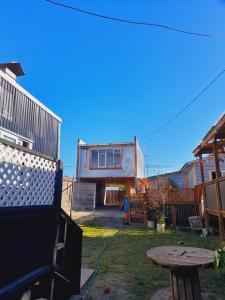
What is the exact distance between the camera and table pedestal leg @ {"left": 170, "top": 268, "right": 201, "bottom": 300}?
3.56 metres

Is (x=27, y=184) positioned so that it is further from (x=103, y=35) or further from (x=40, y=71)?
(x=40, y=71)

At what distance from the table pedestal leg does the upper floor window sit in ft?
55.6

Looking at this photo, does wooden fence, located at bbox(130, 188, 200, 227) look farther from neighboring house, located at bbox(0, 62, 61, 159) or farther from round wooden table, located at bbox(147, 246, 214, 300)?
round wooden table, located at bbox(147, 246, 214, 300)

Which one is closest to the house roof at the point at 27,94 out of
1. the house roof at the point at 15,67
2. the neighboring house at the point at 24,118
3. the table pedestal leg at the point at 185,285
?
the neighboring house at the point at 24,118

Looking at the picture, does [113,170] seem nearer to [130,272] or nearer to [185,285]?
[130,272]

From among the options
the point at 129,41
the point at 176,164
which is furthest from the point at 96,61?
the point at 176,164

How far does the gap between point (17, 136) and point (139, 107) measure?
15.1 m

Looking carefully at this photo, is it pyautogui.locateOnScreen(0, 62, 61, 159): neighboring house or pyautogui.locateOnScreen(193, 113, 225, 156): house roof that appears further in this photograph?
pyautogui.locateOnScreen(0, 62, 61, 159): neighboring house

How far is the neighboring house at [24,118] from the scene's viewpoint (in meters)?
7.06

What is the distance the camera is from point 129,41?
9.81 meters

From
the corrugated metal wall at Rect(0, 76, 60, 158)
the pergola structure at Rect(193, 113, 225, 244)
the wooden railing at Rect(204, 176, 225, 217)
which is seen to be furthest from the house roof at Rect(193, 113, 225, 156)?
the corrugated metal wall at Rect(0, 76, 60, 158)

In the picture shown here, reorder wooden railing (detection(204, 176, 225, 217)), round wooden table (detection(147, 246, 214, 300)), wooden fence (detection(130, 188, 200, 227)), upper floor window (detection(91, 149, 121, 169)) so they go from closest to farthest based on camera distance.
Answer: round wooden table (detection(147, 246, 214, 300)) < wooden railing (detection(204, 176, 225, 217)) < wooden fence (detection(130, 188, 200, 227)) < upper floor window (detection(91, 149, 121, 169))

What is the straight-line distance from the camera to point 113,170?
67.5 feet

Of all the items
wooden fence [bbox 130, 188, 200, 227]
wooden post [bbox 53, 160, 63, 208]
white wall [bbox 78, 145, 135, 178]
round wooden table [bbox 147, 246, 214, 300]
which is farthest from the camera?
white wall [bbox 78, 145, 135, 178]
